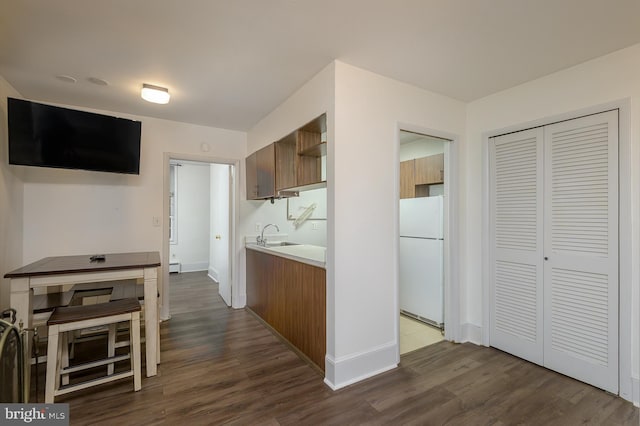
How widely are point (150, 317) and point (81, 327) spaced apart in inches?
18.5

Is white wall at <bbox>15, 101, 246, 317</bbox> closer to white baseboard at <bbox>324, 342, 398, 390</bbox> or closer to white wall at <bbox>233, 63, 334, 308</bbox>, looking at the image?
white wall at <bbox>233, 63, 334, 308</bbox>

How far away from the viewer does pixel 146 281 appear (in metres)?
2.33

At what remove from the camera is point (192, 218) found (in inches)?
276

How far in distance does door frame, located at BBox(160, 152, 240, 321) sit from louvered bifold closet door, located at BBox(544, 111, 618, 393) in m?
3.63

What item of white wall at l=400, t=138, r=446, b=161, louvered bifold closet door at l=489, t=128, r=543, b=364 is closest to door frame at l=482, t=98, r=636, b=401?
louvered bifold closet door at l=489, t=128, r=543, b=364

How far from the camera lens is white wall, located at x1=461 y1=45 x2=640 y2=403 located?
206cm

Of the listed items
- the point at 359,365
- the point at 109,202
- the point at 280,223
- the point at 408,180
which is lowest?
the point at 359,365

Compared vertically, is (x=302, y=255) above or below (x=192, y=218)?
below

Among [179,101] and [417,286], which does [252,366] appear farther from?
[179,101]

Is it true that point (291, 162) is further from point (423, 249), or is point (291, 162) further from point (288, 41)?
point (423, 249)

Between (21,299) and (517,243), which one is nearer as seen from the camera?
(21,299)

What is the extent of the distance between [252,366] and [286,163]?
2.09 m

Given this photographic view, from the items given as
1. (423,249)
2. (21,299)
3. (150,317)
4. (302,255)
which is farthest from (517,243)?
(21,299)

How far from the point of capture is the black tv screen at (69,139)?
2492mm
